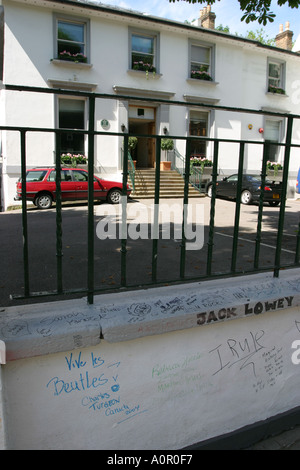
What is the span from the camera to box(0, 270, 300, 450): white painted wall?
1.82 meters

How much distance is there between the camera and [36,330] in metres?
1.79

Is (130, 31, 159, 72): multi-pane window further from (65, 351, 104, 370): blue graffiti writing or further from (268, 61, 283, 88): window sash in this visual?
(65, 351, 104, 370): blue graffiti writing

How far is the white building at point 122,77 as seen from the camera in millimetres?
14242

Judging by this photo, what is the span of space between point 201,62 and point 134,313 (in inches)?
728

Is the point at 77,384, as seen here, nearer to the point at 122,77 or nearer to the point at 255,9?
the point at 255,9

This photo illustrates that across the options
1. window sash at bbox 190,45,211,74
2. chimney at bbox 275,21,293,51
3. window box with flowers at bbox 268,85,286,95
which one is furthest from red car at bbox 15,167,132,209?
chimney at bbox 275,21,293,51

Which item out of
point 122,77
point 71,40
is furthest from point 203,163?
point 71,40

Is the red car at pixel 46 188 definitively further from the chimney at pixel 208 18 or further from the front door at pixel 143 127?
the chimney at pixel 208 18

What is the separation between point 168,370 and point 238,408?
2.39 feet

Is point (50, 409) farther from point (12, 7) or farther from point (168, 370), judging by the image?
point (12, 7)

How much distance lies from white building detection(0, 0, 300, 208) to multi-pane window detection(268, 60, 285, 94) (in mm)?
69

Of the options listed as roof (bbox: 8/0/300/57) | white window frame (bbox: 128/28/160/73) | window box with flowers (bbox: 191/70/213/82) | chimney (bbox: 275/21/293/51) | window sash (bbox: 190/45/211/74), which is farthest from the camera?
chimney (bbox: 275/21/293/51)

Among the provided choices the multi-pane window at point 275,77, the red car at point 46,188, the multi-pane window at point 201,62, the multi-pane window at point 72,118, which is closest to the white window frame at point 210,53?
the multi-pane window at point 201,62

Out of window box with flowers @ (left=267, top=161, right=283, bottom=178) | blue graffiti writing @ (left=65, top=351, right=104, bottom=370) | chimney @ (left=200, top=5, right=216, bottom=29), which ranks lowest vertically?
blue graffiti writing @ (left=65, top=351, right=104, bottom=370)
